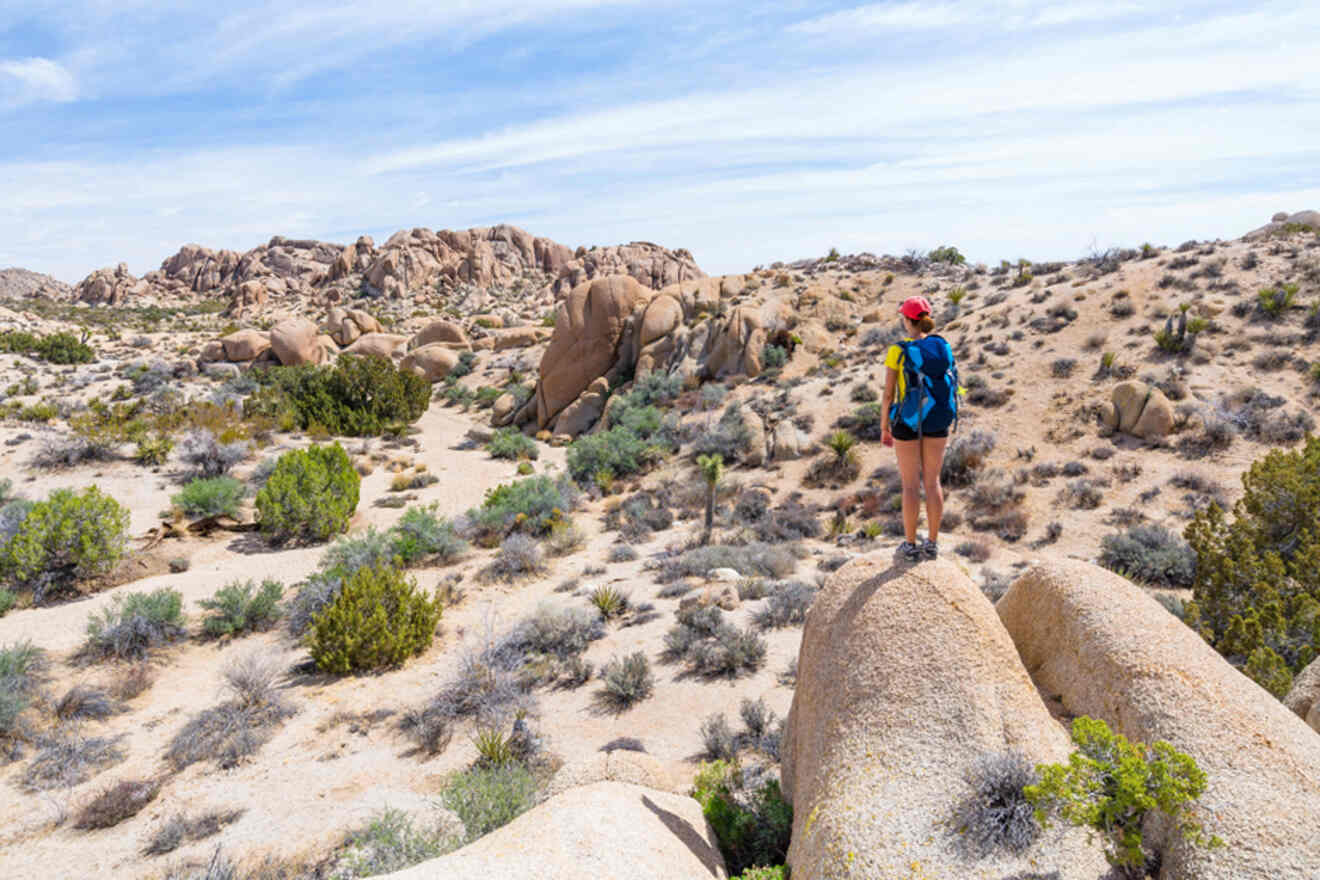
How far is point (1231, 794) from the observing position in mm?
2918

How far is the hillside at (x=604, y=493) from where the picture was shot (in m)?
7.13

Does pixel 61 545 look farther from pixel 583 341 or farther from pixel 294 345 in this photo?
pixel 294 345

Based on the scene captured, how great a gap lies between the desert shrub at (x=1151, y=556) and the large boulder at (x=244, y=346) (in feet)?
131

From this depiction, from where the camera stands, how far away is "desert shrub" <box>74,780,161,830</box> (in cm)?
618

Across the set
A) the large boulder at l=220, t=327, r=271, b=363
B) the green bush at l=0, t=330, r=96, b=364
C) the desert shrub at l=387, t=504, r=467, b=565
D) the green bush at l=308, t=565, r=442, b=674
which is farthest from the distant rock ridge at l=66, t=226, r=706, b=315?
the green bush at l=308, t=565, r=442, b=674

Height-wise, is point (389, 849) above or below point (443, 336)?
below

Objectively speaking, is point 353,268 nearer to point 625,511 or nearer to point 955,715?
point 625,511

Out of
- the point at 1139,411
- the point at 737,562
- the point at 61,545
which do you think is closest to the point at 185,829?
→ the point at 61,545

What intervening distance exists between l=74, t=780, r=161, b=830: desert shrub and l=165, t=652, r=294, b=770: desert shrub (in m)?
0.61

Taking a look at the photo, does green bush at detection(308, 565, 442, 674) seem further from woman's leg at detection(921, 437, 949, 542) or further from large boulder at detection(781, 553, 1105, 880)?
woman's leg at detection(921, 437, 949, 542)

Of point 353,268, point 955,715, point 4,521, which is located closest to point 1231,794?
point 955,715

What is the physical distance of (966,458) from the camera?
54.7 ft

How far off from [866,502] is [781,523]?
2.49 meters

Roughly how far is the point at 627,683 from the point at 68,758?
6191 millimetres
